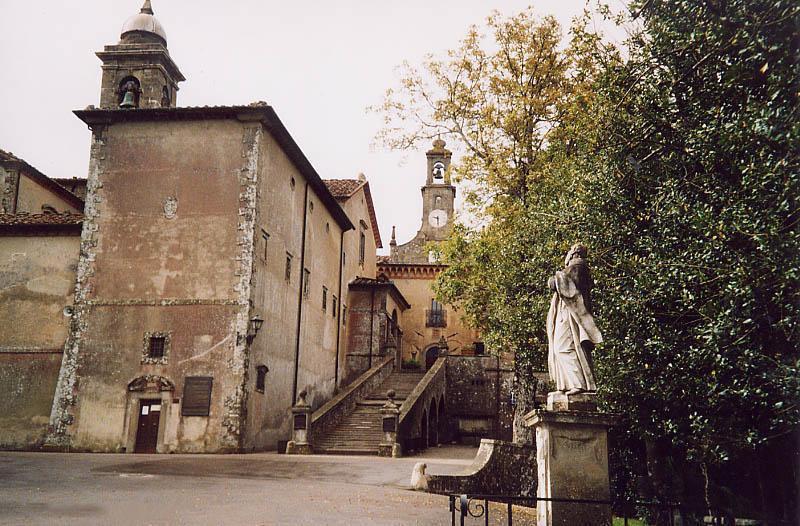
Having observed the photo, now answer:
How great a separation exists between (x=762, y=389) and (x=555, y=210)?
23.2 ft

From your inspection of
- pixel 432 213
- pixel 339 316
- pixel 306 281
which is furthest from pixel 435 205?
pixel 306 281

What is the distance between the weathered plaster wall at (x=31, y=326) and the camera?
2427 cm

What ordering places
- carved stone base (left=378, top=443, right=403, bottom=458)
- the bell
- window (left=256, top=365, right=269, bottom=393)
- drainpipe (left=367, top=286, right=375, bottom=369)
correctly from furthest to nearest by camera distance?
drainpipe (left=367, top=286, right=375, bottom=369), the bell, window (left=256, top=365, right=269, bottom=393), carved stone base (left=378, top=443, right=403, bottom=458)

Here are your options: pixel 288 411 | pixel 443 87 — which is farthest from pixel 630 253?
pixel 288 411

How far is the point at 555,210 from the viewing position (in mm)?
16406

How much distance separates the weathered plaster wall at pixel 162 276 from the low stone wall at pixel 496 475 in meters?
9.27

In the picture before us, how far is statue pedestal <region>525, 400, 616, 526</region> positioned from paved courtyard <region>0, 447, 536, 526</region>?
2717mm

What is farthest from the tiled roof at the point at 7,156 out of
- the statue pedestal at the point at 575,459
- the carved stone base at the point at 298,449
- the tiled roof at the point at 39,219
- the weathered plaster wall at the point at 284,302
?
the statue pedestal at the point at 575,459

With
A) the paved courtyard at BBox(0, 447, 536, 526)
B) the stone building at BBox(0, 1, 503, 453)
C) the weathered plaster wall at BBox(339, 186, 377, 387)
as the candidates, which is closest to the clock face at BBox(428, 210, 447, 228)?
the weathered plaster wall at BBox(339, 186, 377, 387)

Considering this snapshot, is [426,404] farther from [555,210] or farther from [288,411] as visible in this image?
[555,210]

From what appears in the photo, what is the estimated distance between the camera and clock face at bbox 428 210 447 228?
51.5m

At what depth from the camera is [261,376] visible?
24.1 meters

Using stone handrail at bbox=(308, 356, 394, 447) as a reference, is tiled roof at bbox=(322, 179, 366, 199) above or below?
above

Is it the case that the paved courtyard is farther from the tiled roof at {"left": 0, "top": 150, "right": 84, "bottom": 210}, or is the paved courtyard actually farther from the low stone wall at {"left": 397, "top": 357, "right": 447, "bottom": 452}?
the tiled roof at {"left": 0, "top": 150, "right": 84, "bottom": 210}
